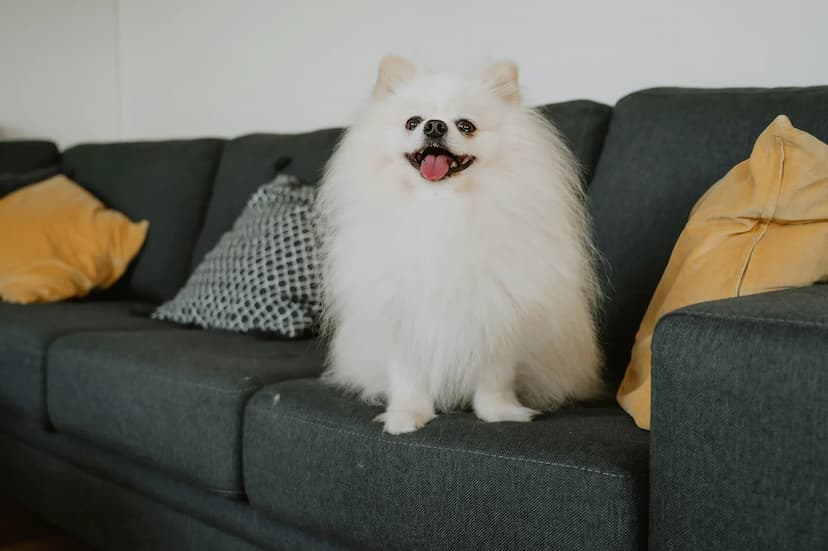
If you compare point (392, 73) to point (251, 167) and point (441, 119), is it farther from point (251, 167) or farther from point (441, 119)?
point (251, 167)

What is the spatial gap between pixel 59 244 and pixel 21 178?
0.49m

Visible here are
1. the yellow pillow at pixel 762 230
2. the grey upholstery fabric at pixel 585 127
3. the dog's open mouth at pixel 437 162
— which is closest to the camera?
the yellow pillow at pixel 762 230

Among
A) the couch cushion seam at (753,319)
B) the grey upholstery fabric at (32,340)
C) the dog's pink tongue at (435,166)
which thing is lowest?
the grey upholstery fabric at (32,340)

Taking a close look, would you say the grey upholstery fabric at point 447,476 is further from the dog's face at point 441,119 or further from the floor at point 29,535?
the floor at point 29,535

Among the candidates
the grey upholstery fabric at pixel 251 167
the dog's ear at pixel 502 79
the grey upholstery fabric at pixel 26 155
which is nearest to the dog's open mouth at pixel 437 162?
the dog's ear at pixel 502 79

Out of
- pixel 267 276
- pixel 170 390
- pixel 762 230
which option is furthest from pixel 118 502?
pixel 762 230

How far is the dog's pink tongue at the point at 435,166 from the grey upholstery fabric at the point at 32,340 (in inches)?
46.2

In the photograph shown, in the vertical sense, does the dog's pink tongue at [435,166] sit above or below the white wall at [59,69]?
below

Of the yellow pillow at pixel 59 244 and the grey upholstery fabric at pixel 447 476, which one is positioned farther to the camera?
the yellow pillow at pixel 59 244

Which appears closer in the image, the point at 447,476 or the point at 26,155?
the point at 447,476

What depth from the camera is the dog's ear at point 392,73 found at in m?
1.58

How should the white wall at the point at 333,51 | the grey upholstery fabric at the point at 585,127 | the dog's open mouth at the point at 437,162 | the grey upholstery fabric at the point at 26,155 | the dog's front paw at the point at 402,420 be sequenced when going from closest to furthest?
the dog's front paw at the point at 402,420 → the dog's open mouth at the point at 437,162 → the grey upholstery fabric at the point at 585,127 → the white wall at the point at 333,51 → the grey upholstery fabric at the point at 26,155

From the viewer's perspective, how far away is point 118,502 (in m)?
2.00

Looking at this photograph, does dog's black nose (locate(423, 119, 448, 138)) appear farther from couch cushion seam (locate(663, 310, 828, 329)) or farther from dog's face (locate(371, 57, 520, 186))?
couch cushion seam (locate(663, 310, 828, 329))
